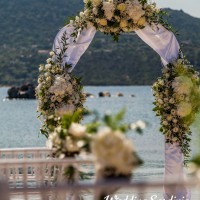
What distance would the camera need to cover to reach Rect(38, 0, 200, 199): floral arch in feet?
26.7

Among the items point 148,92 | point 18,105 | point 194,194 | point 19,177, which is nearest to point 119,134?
point 19,177

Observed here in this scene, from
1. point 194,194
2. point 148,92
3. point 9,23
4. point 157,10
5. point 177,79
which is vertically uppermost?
point 157,10

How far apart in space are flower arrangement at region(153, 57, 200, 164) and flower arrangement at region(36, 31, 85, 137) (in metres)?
0.94

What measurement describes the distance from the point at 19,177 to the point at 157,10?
8.35ft

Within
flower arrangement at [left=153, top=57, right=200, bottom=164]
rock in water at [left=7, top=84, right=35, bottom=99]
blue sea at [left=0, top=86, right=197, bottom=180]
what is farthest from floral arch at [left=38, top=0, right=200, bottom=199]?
rock in water at [left=7, top=84, right=35, bottom=99]

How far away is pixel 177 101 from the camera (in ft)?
26.7

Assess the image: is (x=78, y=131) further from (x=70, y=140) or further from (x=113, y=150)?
(x=113, y=150)

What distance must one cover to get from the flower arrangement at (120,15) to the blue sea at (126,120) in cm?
94

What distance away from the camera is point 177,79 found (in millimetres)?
8156

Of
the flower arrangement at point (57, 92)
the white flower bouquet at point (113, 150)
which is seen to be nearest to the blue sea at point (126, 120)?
the flower arrangement at point (57, 92)

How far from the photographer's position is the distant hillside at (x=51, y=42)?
77438 mm

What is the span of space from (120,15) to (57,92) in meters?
1.14

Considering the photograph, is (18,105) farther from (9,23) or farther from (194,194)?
(194,194)

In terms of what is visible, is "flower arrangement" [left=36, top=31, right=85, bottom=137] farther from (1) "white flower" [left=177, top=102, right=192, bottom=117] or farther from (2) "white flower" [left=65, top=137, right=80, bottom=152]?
(2) "white flower" [left=65, top=137, right=80, bottom=152]
